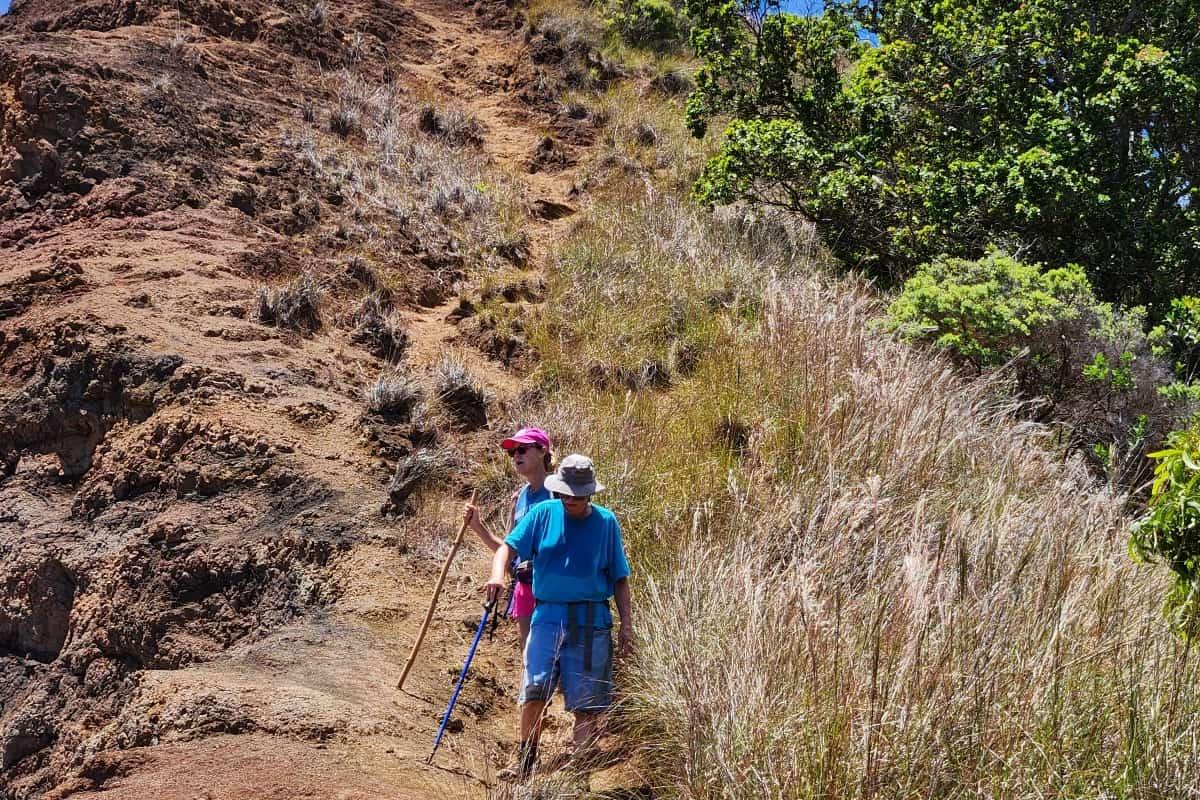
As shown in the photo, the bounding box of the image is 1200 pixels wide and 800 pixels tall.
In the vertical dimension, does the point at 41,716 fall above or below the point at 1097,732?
below

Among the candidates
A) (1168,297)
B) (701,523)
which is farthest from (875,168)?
(701,523)

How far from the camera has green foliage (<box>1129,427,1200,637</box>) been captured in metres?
3.75

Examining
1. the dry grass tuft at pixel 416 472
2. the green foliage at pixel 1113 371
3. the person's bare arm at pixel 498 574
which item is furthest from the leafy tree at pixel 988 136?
the person's bare arm at pixel 498 574

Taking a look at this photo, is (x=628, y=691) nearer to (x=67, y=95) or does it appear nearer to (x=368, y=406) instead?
(x=368, y=406)

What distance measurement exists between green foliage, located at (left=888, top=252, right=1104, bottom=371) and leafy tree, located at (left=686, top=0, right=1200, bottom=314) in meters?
0.99

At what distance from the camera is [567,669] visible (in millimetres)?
4566

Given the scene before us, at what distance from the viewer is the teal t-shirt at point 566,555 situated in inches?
182

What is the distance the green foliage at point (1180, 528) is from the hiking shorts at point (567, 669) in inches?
92.5

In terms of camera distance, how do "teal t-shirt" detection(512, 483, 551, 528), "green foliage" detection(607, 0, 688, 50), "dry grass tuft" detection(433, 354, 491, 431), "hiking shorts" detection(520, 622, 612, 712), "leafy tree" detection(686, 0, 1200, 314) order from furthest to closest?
"green foliage" detection(607, 0, 688, 50) → "leafy tree" detection(686, 0, 1200, 314) → "dry grass tuft" detection(433, 354, 491, 431) → "teal t-shirt" detection(512, 483, 551, 528) → "hiking shorts" detection(520, 622, 612, 712)

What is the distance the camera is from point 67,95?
9.14 meters

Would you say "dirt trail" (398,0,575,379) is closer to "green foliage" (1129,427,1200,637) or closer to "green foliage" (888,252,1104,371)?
"green foliage" (888,252,1104,371)

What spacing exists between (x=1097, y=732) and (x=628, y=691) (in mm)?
2020

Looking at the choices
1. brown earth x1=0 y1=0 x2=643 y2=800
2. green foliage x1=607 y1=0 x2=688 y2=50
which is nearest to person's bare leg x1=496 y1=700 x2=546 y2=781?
brown earth x1=0 y1=0 x2=643 y2=800

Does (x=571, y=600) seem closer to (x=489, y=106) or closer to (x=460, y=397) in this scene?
(x=460, y=397)
